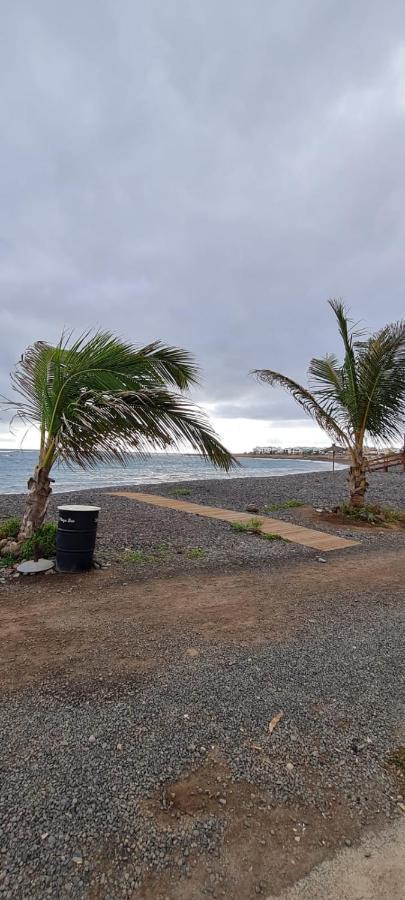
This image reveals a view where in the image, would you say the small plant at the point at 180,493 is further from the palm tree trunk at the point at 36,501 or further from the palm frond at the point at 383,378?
the palm tree trunk at the point at 36,501

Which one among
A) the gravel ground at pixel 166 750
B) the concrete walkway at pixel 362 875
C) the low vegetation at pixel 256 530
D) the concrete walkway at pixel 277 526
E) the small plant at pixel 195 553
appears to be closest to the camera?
the concrete walkway at pixel 362 875

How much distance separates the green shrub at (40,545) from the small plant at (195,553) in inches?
80.4

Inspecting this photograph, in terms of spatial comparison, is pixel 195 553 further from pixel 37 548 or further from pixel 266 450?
pixel 266 450

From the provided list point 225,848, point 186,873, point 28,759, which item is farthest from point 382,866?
point 28,759

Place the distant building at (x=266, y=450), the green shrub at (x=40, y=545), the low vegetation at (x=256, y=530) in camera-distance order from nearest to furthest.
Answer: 1. the green shrub at (x=40, y=545)
2. the low vegetation at (x=256, y=530)
3. the distant building at (x=266, y=450)

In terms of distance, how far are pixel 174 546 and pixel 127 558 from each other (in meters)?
1.08

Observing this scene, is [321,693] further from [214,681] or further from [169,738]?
[169,738]

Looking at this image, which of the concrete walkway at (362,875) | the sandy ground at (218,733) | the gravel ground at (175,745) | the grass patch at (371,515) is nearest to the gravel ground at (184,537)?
the grass patch at (371,515)

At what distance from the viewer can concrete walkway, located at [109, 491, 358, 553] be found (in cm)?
776

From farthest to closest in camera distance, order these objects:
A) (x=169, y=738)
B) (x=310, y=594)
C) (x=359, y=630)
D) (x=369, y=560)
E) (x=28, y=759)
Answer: (x=369, y=560)
(x=310, y=594)
(x=359, y=630)
(x=169, y=738)
(x=28, y=759)

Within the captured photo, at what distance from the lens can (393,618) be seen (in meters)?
4.27

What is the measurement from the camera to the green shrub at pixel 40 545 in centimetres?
575

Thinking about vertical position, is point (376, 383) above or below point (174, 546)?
above

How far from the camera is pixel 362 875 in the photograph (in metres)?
1.66
